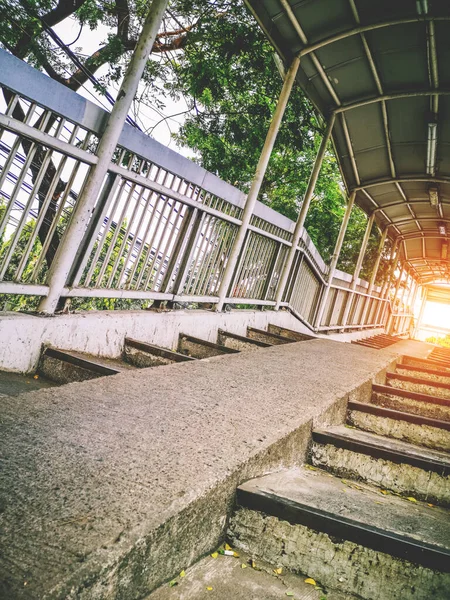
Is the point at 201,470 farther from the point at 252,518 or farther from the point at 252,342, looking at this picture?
the point at 252,342

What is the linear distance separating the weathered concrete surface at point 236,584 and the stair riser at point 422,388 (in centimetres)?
351

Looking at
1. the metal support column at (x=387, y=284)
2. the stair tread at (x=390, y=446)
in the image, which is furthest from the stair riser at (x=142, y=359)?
the metal support column at (x=387, y=284)

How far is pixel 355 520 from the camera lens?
138 centimetres

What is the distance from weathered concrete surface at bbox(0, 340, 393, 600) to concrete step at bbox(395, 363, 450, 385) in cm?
320

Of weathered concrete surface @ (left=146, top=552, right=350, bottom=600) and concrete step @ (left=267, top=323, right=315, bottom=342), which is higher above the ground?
concrete step @ (left=267, top=323, right=315, bottom=342)

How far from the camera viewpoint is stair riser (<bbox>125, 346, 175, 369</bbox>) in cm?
339

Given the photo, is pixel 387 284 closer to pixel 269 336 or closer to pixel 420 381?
pixel 269 336

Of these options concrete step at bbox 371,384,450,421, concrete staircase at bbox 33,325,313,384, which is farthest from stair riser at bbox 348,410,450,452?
concrete staircase at bbox 33,325,313,384

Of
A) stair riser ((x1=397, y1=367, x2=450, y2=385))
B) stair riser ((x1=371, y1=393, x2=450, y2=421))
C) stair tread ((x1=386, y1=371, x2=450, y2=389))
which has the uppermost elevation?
stair riser ((x1=397, y1=367, x2=450, y2=385))

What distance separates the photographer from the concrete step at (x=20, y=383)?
225 centimetres

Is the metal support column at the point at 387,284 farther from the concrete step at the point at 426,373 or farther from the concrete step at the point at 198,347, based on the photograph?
the concrete step at the point at 198,347

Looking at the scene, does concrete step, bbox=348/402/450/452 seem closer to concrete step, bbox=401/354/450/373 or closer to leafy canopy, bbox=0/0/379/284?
concrete step, bbox=401/354/450/373

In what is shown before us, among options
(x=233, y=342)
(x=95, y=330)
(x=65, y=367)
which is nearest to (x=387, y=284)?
(x=233, y=342)

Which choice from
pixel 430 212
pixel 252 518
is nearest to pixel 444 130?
pixel 430 212
